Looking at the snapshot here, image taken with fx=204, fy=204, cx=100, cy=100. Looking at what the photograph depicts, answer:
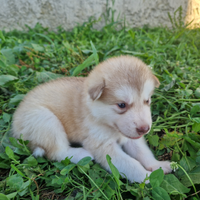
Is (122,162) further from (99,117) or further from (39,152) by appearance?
(39,152)

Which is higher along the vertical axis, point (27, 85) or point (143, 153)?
point (27, 85)

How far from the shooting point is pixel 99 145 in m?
2.01

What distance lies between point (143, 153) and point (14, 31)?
13.4 ft

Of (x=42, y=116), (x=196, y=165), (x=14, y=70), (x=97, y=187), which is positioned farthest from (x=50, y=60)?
(x=196, y=165)

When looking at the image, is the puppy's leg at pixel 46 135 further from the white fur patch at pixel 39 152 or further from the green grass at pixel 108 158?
the green grass at pixel 108 158

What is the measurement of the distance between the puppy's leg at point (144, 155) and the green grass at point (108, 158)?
0.27ft

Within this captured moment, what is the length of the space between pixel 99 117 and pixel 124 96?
0.35 meters

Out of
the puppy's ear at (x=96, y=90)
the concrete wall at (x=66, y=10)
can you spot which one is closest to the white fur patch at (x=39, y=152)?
the puppy's ear at (x=96, y=90)

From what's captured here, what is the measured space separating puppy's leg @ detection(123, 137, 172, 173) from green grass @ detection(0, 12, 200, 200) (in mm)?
83

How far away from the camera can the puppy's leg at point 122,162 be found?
5.92ft

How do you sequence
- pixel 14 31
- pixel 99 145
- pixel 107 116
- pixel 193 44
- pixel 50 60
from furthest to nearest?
1. pixel 14 31
2. pixel 193 44
3. pixel 50 60
4. pixel 99 145
5. pixel 107 116

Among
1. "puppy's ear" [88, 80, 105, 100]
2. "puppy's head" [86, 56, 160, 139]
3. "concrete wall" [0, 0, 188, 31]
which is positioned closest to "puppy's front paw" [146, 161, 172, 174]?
"puppy's head" [86, 56, 160, 139]

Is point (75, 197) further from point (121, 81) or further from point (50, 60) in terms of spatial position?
point (50, 60)

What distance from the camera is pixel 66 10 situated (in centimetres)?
485
